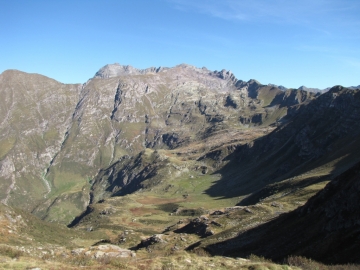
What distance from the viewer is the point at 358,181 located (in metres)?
56.3

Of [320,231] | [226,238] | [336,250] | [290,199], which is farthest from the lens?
[290,199]

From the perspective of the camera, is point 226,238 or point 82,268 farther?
point 226,238

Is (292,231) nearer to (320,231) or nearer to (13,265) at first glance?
(320,231)

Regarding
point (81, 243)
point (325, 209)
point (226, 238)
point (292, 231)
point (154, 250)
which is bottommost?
point (81, 243)

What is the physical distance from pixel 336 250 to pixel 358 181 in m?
17.6

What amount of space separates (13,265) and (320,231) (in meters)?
46.7

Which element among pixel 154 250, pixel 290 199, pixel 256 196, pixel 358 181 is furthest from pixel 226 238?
pixel 256 196

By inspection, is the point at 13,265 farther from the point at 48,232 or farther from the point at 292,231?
the point at 48,232

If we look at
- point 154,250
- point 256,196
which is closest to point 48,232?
point 154,250

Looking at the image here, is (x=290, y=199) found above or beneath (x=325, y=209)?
beneath

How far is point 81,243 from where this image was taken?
122 m

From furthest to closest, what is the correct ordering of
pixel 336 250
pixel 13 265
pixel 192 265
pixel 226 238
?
pixel 226 238, pixel 336 250, pixel 192 265, pixel 13 265

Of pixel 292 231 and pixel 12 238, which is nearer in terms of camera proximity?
pixel 292 231

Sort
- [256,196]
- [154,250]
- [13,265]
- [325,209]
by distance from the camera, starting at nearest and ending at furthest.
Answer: [13,265] → [325,209] → [154,250] → [256,196]
